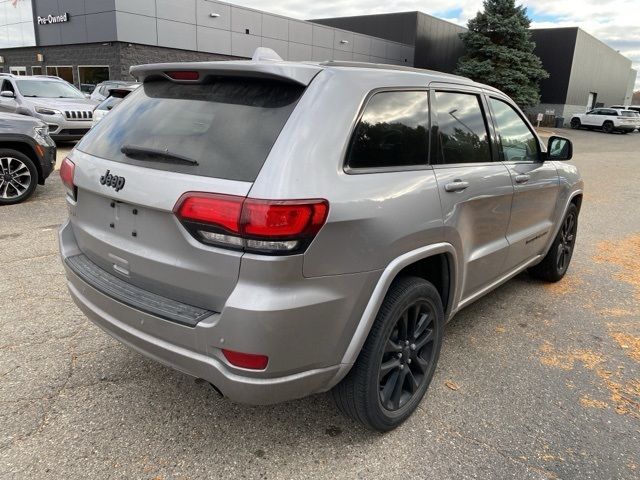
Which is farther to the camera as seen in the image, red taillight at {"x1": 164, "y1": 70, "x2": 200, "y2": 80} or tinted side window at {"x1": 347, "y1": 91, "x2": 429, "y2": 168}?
red taillight at {"x1": 164, "y1": 70, "x2": 200, "y2": 80}

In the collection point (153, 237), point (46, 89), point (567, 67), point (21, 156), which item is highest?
point (567, 67)

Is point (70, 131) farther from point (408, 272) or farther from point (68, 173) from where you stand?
point (408, 272)

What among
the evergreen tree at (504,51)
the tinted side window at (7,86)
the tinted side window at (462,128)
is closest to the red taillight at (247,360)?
the tinted side window at (462,128)

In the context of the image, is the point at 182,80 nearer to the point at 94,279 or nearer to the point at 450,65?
the point at 94,279

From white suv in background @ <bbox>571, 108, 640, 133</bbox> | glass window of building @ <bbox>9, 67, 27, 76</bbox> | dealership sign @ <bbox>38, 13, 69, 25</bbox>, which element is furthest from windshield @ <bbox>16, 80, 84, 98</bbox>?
white suv in background @ <bbox>571, 108, 640, 133</bbox>

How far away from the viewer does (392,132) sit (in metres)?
2.51

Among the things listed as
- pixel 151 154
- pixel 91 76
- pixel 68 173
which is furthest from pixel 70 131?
pixel 91 76

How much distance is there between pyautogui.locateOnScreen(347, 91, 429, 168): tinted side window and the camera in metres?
2.31

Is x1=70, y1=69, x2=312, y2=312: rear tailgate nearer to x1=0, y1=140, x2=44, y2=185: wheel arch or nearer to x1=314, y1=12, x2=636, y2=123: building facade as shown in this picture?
x1=0, y1=140, x2=44, y2=185: wheel arch

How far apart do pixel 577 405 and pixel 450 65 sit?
Result: 41.3 meters

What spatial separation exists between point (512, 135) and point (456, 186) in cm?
125

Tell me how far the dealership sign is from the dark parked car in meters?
21.5

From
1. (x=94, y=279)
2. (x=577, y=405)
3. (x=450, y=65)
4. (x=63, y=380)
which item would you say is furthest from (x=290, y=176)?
(x=450, y=65)

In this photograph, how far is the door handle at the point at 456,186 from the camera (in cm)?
273
